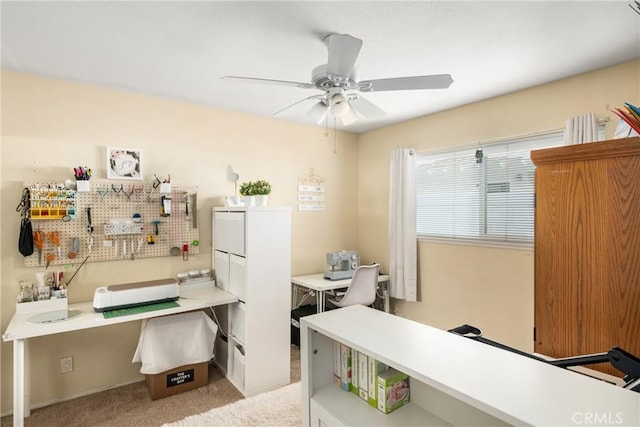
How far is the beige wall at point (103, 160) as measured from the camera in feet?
7.99

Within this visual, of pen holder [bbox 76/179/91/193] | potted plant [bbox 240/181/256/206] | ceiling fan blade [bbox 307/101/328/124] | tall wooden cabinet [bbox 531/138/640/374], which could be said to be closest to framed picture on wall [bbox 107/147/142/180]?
pen holder [bbox 76/179/91/193]

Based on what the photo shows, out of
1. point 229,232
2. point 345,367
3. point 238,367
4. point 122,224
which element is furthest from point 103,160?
point 345,367

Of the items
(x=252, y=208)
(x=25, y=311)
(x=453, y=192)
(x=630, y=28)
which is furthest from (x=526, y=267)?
(x=25, y=311)

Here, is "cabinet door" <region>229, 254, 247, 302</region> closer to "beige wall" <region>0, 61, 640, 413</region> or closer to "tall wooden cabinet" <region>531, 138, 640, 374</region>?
"beige wall" <region>0, 61, 640, 413</region>

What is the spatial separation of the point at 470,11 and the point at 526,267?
2.06m

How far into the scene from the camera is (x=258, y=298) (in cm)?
270

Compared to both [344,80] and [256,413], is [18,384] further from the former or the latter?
[344,80]

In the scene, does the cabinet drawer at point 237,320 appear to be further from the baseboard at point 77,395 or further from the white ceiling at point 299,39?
the white ceiling at point 299,39

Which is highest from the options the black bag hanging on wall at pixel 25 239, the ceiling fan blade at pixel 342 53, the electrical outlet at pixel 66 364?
the ceiling fan blade at pixel 342 53

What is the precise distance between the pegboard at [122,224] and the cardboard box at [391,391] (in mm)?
2360

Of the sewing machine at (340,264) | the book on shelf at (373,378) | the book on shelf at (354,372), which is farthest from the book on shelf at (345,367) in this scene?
the sewing machine at (340,264)

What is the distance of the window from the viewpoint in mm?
2826

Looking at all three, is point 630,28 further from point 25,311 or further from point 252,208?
point 25,311

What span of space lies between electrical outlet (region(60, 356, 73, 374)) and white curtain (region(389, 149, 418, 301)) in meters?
2.99
